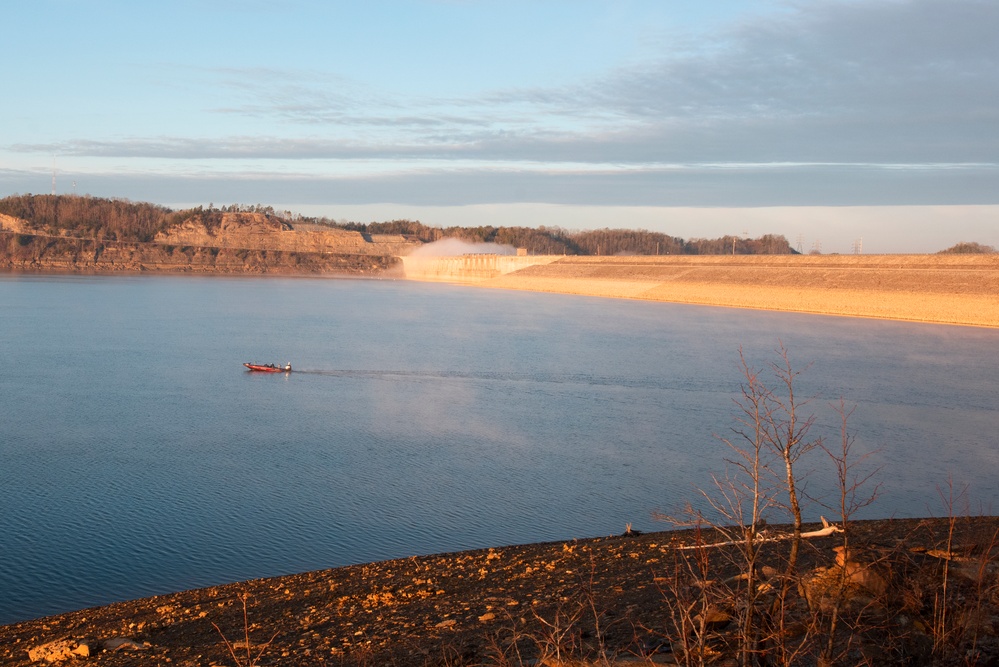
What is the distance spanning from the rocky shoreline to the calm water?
4.66 feet

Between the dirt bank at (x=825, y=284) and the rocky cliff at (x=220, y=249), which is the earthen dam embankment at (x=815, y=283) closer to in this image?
the dirt bank at (x=825, y=284)

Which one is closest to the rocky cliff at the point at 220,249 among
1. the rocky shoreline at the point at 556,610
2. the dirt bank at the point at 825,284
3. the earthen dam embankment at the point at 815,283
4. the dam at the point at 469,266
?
the dam at the point at 469,266

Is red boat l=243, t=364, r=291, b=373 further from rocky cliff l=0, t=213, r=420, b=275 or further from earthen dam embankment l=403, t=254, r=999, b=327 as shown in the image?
rocky cliff l=0, t=213, r=420, b=275

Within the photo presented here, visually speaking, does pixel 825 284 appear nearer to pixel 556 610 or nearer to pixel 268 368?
pixel 268 368

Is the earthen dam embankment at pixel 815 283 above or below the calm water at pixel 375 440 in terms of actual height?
above

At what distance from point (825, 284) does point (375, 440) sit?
48374 millimetres

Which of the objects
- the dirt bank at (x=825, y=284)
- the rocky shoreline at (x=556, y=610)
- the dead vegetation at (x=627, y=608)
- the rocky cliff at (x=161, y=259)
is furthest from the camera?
the rocky cliff at (x=161, y=259)

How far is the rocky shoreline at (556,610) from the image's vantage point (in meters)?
4.92

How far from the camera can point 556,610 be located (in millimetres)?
6270

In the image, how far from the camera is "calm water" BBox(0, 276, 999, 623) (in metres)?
10.4

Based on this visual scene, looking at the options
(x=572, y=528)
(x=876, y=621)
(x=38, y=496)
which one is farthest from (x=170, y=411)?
(x=876, y=621)

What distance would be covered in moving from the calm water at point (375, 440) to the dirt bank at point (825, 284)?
13775mm

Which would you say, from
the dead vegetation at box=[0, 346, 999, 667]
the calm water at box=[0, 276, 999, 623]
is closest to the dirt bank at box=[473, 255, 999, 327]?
the calm water at box=[0, 276, 999, 623]

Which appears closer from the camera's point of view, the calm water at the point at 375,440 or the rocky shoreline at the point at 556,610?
the rocky shoreline at the point at 556,610
